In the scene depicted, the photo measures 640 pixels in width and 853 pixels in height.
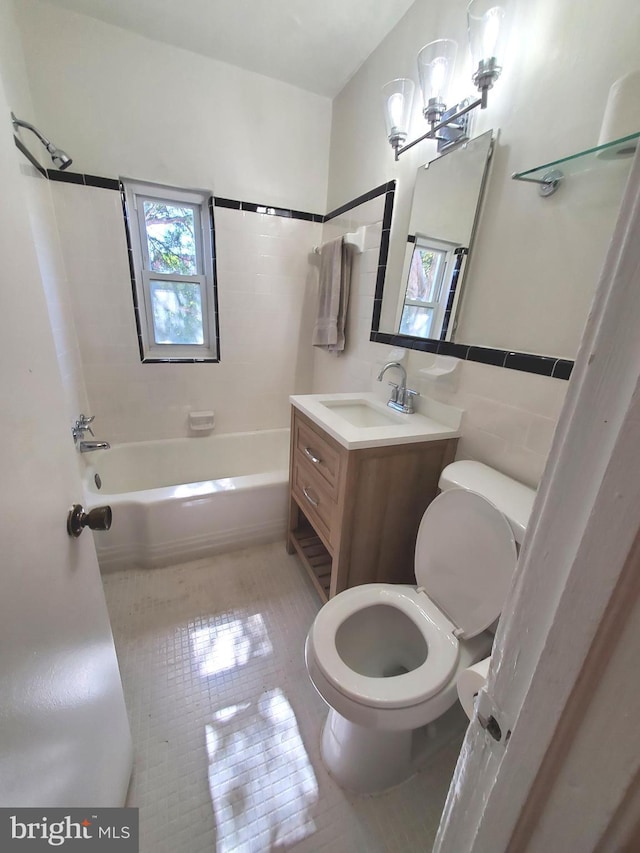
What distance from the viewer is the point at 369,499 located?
125 centimetres

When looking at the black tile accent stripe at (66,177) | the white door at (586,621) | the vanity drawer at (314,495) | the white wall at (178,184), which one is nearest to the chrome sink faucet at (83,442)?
the white wall at (178,184)

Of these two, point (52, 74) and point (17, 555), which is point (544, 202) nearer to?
point (17, 555)

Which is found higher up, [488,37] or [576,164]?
[488,37]

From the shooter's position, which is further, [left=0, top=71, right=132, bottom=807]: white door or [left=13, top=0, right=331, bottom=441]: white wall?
[left=13, top=0, right=331, bottom=441]: white wall

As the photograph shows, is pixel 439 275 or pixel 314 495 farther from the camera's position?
pixel 314 495

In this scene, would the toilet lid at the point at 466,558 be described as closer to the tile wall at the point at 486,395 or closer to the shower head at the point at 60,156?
the tile wall at the point at 486,395

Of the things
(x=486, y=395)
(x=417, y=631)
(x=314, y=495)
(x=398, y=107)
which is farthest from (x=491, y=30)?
(x=417, y=631)

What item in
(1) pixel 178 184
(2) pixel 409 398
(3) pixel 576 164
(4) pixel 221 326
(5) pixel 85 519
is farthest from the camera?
(4) pixel 221 326

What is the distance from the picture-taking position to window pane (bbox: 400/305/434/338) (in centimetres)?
144

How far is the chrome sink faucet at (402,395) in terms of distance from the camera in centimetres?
149

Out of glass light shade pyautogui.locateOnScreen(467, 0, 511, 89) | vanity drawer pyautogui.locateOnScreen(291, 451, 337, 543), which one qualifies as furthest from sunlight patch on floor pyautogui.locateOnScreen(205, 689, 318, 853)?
glass light shade pyautogui.locateOnScreen(467, 0, 511, 89)

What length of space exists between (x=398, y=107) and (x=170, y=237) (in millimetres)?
1463

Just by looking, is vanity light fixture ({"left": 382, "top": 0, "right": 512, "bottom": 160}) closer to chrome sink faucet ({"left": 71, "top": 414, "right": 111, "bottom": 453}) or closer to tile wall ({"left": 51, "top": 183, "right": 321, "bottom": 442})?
tile wall ({"left": 51, "top": 183, "right": 321, "bottom": 442})

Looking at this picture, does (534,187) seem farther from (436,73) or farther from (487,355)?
(436,73)
